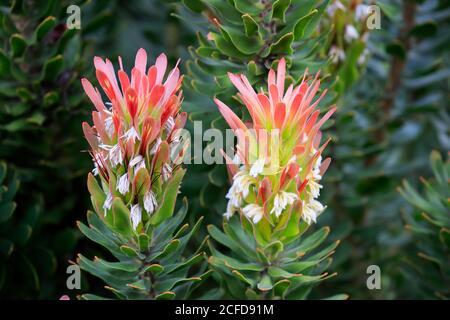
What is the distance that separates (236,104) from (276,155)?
23cm

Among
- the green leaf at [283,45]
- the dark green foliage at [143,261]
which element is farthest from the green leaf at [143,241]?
the green leaf at [283,45]

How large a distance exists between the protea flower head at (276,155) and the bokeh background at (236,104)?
0.60 ft

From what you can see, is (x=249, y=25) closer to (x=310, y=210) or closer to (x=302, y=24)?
(x=302, y=24)

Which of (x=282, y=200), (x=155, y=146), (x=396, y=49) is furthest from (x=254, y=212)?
(x=396, y=49)

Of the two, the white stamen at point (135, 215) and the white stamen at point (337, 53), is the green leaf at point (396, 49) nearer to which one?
the white stamen at point (337, 53)

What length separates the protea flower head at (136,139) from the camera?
841 mm

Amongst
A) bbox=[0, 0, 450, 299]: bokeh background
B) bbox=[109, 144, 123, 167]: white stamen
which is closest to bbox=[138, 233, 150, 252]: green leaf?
bbox=[109, 144, 123, 167]: white stamen

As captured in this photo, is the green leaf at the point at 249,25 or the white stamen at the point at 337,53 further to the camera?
the white stamen at the point at 337,53

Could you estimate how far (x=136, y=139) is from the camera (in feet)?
2.82

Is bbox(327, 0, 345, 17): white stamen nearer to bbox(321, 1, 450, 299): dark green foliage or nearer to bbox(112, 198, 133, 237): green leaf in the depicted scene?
bbox(321, 1, 450, 299): dark green foliage

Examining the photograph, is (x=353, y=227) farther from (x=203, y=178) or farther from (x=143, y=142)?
(x=143, y=142)
